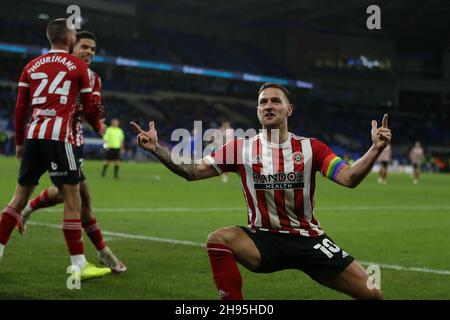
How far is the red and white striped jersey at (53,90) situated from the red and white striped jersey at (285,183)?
2067mm

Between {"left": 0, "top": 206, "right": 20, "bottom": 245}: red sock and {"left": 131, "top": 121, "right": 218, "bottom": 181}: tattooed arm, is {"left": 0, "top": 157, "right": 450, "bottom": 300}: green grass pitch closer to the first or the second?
{"left": 0, "top": 206, "right": 20, "bottom": 245}: red sock

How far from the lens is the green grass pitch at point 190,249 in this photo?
20.1 ft

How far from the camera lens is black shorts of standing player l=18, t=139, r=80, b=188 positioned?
6336mm

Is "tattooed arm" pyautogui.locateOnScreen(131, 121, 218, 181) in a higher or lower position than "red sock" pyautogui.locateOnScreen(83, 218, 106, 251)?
higher

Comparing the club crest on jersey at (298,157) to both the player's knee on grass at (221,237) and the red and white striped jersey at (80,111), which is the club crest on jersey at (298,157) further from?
the red and white striped jersey at (80,111)

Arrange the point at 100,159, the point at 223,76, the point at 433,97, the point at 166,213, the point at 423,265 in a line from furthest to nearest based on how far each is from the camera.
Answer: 1. the point at 433,97
2. the point at 223,76
3. the point at 100,159
4. the point at 166,213
5. the point at 423,265

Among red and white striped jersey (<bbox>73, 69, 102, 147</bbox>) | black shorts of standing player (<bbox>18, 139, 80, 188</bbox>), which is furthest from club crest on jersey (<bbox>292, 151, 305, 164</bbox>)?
red and white striped jersey (<bbox>73, 69, 102, 147</bbox>)

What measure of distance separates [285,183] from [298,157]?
202 mm

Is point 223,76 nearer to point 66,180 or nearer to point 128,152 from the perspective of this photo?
point 128,152

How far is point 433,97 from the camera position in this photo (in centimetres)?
7081

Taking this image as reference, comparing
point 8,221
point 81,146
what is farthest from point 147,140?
point 8,221
